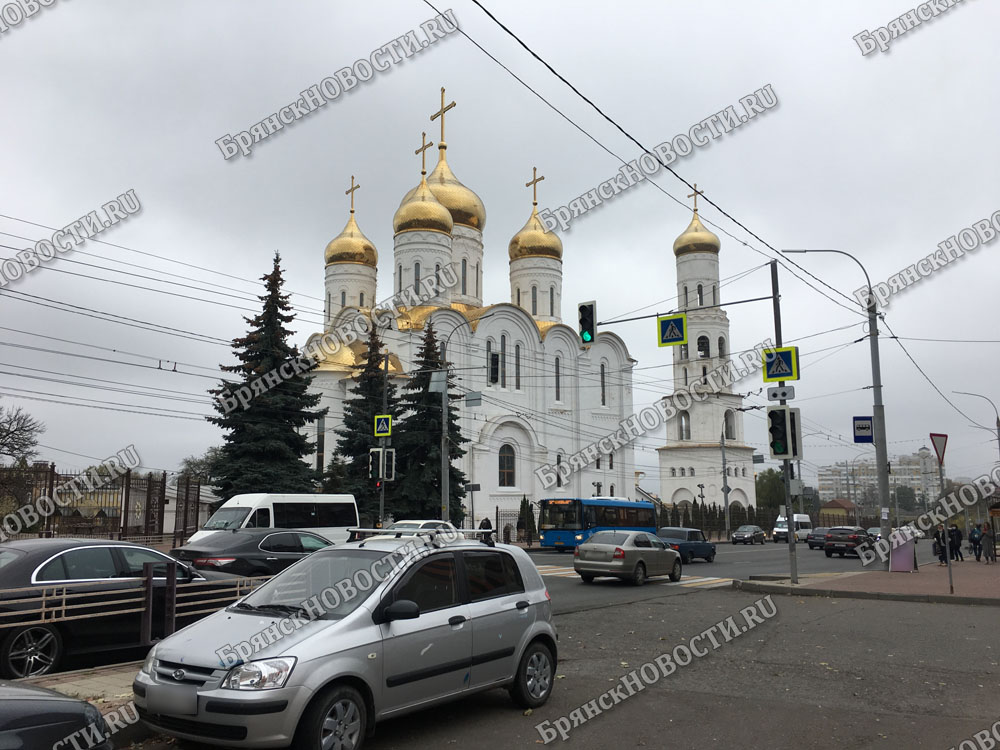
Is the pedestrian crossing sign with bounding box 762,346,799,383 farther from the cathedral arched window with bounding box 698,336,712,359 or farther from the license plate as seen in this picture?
the cathedral arched window with bounding box 698,336,712,359

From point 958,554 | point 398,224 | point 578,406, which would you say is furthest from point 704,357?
point 958,554

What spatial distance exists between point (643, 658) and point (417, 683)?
4819 mm

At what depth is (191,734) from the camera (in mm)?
5352

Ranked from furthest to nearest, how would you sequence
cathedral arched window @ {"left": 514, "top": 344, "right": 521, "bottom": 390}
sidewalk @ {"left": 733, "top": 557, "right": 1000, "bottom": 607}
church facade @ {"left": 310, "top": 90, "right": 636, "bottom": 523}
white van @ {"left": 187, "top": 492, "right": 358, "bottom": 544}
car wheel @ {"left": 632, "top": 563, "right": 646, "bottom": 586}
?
cathedral arched window @ {"left": 514, "top": 344, "right": 521, "bottom": 390}
church facade @ {"left": 310, "top": 90, "right": 636, "bottom": 523}
white van @ {"left": 187, "top": 492, "right": 358, "bottom": 544}
car wheel @ {"left": 632, "top": 563, "right": 646, "bottom": 586}
sidewalk @ {"left": 733, "top": 557, "right": 1000, "bottom": 607}

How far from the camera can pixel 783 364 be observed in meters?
18.6

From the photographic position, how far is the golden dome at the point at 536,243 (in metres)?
59.9

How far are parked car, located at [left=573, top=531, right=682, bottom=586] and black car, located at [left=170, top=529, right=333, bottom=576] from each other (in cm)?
762

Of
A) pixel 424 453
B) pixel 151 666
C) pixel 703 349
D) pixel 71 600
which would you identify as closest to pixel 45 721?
pixel 151 666

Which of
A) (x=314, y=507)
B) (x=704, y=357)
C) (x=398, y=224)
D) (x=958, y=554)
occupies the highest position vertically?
(x=398, y=224)

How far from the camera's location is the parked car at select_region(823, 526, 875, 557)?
34.2 meters

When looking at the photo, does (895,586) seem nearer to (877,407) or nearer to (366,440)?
(877,407)

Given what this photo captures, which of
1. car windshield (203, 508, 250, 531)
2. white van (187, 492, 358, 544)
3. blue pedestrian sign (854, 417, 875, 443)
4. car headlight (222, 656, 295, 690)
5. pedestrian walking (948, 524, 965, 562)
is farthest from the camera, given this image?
pedestrian walking (948, 524, 965, 562)

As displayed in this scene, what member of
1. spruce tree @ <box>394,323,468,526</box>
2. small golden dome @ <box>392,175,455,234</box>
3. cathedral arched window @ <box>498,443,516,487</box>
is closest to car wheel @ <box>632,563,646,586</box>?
spruce tree @ <box>394,323,468,526</box>

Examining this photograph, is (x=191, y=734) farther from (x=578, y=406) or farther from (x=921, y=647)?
(x=578, y=406)
